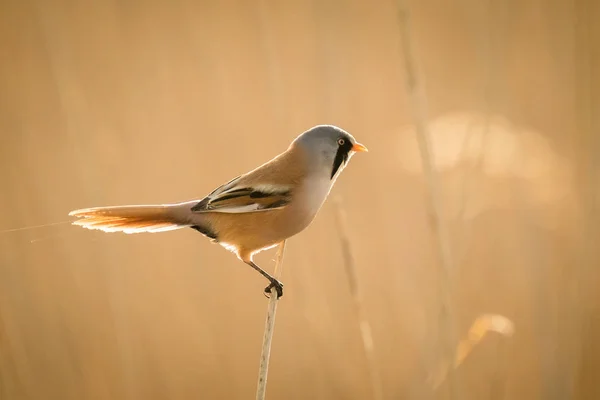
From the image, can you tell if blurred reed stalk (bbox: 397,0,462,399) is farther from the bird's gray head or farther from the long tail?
the long tail

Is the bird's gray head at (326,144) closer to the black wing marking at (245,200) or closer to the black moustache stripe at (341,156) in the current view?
the black moustache stripe at (341,156)

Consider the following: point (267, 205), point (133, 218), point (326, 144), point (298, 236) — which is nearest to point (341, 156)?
point (326, 144)

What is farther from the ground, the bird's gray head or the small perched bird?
the bird's gray head

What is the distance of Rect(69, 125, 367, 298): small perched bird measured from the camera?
50.6 inches

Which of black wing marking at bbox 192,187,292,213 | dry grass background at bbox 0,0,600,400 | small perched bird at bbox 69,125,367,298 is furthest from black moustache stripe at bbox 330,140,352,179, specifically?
dry grass background at bbox 0,0,600,400

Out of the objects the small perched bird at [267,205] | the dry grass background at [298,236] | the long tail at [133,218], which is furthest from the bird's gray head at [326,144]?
the dry grass background at [298,236]

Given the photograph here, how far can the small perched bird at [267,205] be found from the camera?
129 centimetres

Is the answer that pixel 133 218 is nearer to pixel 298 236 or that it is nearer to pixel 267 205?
pixel 267 205

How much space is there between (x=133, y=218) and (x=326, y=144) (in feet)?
1.62

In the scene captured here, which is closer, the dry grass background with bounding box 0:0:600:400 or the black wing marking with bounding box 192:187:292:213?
the black wing marking with bounding box 192:187:292:213

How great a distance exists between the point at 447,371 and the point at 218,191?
2.97 ft

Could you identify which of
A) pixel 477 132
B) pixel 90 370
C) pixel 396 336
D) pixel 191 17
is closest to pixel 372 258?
pixel 396 336

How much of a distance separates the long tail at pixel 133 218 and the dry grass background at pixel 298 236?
792 mm

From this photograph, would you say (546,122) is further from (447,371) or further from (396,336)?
(447,371)
